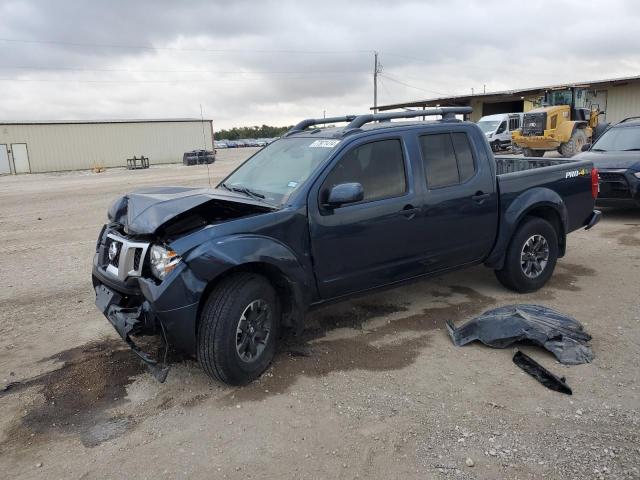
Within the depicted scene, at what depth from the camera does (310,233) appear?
4.08 metres

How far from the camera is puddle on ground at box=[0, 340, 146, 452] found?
335 cm

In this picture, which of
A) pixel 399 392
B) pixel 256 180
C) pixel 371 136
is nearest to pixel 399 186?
pixel 371 136

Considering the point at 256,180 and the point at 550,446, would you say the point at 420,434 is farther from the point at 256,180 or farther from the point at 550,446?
the point at 256,180

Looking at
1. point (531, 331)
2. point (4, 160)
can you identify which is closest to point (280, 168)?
point (531, 331)

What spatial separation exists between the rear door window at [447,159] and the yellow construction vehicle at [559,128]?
59.6 ft

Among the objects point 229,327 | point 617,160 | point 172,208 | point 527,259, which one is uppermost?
point 172,208

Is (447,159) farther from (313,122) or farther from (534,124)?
(534,124)

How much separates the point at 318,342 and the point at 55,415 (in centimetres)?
207

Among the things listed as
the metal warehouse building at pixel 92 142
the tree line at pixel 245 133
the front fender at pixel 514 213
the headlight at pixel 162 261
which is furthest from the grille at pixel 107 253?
the tree line at pixel 245 133

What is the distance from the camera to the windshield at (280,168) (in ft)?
14.3

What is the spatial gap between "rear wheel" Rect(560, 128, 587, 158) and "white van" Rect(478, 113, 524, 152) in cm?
605

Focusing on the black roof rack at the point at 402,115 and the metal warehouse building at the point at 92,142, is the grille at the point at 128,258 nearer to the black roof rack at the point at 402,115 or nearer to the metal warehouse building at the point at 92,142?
the black roof rack at the point at 402,115

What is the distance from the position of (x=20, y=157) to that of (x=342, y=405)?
4774 centimetres

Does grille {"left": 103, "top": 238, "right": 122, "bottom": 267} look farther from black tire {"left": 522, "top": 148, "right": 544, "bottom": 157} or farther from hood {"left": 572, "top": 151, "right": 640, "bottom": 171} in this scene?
black tire {"left": 522, "top": 148, "right": 544, "bottom": 157}
